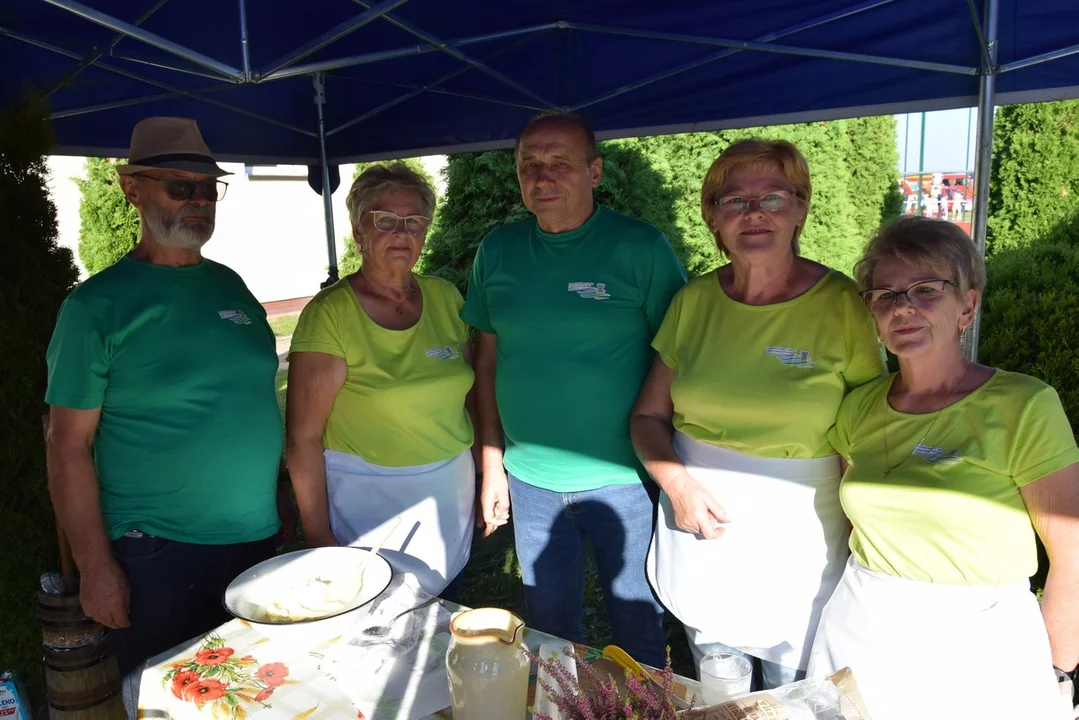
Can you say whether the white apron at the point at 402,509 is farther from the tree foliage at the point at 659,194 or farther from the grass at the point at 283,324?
the grass at the point at 283,324

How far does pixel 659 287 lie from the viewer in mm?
2115

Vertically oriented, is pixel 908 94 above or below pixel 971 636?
above

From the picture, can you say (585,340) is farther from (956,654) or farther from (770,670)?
(956,654)

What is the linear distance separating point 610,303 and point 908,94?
1.50 meters

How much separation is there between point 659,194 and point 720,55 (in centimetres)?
313

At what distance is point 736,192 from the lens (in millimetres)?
1858

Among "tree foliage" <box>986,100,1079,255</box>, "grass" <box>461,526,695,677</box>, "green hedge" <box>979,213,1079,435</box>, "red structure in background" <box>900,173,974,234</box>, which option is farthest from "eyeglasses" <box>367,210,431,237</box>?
"red structure in background" <box>900,173,974,234</box>

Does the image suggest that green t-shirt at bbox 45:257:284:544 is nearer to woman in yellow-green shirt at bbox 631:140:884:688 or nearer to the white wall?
woman in yellow-green shirt at bbox 631:140:884:688

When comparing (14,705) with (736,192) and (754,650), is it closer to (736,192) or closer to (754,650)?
(754,650)

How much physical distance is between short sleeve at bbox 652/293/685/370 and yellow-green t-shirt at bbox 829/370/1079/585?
1.90 ft

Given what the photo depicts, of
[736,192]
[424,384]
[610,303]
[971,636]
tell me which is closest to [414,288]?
[424,384]

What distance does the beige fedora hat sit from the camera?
2088 millimetres

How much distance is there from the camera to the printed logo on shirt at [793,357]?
5.74 ft

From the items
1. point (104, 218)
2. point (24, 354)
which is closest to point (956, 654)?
point (24, 354)
